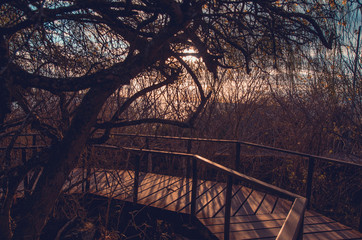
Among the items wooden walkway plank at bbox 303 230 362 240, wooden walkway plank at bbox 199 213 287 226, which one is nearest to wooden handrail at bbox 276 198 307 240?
wooden walkway plank at bbox 303 230 362 240

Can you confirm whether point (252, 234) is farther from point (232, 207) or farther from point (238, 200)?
point (238, 200)

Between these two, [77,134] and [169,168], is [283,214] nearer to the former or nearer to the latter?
[77,134]

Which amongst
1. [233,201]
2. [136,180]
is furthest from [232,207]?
[136,180]

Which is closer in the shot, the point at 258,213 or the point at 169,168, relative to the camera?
the point at 258,213

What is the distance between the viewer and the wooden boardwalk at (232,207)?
3516mm

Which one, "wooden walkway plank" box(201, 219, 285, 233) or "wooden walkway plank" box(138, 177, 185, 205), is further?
"wooden walkway plank" box(138, 177, 185, 205)

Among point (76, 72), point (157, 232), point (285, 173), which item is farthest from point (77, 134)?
point (285, 173)

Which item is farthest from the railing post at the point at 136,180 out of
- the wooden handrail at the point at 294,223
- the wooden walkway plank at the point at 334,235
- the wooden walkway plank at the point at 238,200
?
the wooden handrail at the point at 294,223

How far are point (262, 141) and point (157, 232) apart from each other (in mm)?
5520

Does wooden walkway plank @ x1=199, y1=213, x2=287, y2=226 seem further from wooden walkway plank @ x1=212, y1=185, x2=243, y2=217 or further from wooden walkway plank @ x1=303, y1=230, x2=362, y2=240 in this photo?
wooden walkway plank @ x1=303, y1=230, x2=362, y2=240

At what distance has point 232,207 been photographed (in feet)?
14.5

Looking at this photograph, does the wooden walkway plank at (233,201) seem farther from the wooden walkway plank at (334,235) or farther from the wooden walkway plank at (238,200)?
the wooden walkway plank at (334,235)

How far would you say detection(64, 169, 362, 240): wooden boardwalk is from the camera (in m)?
3.52

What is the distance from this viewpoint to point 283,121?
9.08 meters
